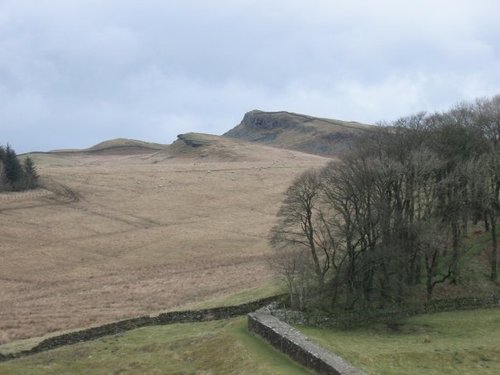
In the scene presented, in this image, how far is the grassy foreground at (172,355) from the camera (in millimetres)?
26828

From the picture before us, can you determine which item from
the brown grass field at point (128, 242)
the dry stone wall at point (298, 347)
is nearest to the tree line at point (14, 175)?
the brown grass field at point (128, 242)

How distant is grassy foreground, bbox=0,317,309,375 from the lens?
26.8 m

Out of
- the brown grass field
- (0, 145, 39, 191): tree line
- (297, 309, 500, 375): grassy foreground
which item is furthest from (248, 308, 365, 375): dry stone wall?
(0, 145, 39, 191): tree line

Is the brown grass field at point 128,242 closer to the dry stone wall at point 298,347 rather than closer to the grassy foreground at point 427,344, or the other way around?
the dry stone wall at point 298,347

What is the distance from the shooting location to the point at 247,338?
3048 cm

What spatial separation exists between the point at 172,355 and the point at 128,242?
45904 millimetres

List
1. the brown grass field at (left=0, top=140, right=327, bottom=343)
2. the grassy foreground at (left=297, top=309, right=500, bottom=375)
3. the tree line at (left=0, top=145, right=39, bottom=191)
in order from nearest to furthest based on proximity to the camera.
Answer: the grassy foreground at (left=297, top=309, right=500, bottom=375), the brown grass field at (left=0, top=140, right=327, bottom=343), the tree line at (left=0, top=145, right=39, bottom=191)

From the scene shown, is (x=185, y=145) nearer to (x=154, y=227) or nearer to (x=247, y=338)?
(x=154, y=227)

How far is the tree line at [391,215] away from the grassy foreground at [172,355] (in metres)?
7.10

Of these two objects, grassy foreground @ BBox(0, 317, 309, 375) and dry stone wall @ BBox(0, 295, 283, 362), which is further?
dry stone wall @ BBox(0, 295, 283, 362)

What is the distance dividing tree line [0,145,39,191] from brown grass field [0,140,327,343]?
3.12 metres

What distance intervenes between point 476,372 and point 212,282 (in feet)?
106

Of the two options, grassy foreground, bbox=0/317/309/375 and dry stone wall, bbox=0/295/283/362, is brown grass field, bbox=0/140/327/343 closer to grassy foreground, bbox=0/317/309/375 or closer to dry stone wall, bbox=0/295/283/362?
dry stone wall, bbox=0/295/283/362

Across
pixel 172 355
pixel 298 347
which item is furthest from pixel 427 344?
pixel 172 355
